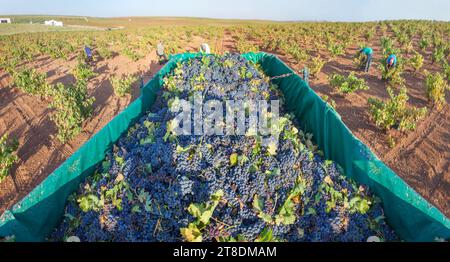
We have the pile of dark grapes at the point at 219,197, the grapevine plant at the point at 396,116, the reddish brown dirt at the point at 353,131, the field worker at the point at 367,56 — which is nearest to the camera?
the pile of dark grapes at the point at 219,197

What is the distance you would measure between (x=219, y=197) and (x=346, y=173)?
6.58 ft

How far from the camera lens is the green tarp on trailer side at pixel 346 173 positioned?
2.82m

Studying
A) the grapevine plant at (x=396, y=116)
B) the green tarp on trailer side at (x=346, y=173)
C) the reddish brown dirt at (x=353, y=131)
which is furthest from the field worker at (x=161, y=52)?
the grapevine plant at (x=396, y=116)

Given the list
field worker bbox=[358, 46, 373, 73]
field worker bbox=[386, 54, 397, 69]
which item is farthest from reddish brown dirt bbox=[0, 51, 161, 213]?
field worker bbox=[358, 46, 373, 73]

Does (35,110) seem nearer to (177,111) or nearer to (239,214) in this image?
(177,111)

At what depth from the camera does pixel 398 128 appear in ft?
20.9

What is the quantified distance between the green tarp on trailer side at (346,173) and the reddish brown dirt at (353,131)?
1917 mm

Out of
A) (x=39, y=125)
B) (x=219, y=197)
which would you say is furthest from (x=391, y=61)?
(x=39, y=125)

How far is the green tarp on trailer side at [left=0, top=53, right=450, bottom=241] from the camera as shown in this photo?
2.82m

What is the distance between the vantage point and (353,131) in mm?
6625

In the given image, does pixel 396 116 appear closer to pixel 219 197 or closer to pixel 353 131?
pixel 353 131

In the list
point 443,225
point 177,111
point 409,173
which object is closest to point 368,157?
point 443,225

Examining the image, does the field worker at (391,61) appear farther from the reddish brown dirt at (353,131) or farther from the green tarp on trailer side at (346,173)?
the green tarp on trailer side at (346,173)

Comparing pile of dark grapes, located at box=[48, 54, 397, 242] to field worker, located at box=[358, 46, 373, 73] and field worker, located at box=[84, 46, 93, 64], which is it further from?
field worker, located at box=[84, 46, 93, 64]
